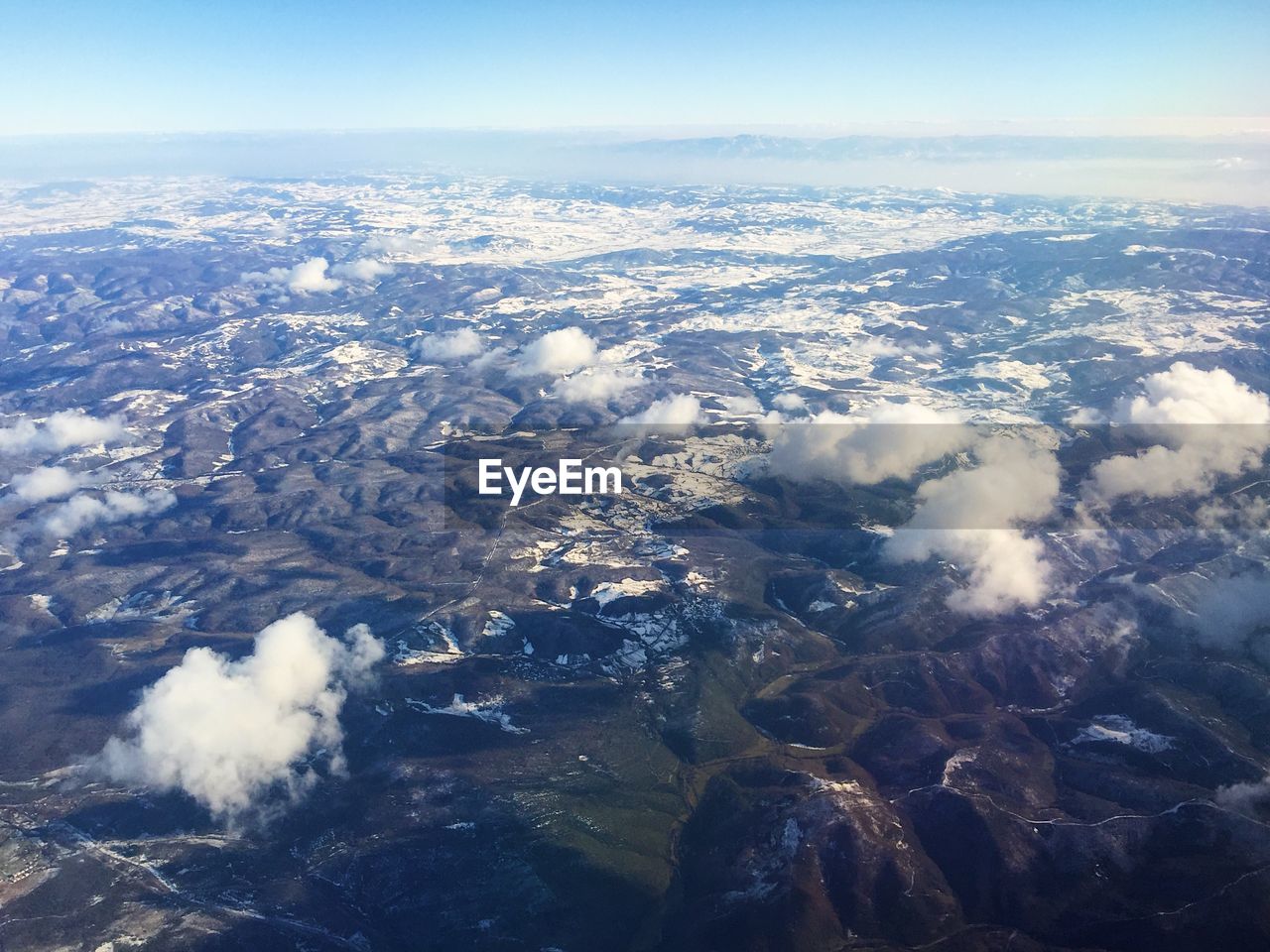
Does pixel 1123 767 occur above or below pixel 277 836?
above

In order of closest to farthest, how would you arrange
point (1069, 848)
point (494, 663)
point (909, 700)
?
point (1069, 848), point (909, 700), point (494, 663)

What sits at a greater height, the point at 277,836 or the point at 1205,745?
the point at 1205,745

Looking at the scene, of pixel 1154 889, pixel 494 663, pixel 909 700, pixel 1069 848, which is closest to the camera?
pixel 1154 889

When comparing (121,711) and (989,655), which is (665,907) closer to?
(989,655)

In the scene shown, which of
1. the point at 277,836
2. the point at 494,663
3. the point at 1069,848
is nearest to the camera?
the point at 1069,848

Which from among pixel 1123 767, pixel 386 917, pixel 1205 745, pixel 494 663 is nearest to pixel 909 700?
pixel 1123 767

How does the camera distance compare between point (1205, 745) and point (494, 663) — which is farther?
point (494, 663)

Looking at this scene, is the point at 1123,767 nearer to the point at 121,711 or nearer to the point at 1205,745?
the point at 1205,745

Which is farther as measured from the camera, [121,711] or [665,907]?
[121,711]

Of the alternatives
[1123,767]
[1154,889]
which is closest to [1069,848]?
[1154,889]

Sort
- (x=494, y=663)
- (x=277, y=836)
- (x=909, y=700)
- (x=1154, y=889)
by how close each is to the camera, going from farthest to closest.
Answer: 1. (x=494, y=663)
2. (x=909, y=700)
3. (x=277, y=836)
4. (x=1154, y=889)
